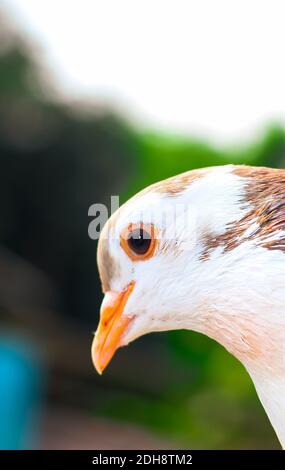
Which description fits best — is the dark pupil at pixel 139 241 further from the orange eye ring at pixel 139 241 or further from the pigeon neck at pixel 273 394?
the pigeon neck at pixel 273 394

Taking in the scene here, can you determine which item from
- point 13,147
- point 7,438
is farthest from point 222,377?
point 13,147

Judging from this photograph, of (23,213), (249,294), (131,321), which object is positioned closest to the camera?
(249,294)

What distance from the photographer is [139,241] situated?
2004 millimetres

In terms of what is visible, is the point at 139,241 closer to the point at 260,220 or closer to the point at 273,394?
the point at 260,220

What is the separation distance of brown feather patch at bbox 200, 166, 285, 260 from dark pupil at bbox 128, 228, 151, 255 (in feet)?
0.56

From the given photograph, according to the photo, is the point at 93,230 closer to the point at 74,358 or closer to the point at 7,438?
the point at 7,438

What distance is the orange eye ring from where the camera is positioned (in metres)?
→ 1.98

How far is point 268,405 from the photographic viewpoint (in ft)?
6.20

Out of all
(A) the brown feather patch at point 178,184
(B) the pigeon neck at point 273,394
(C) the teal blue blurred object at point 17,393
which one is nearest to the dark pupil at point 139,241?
(A) the brown feather patch at point 178,184

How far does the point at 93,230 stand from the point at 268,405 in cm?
101

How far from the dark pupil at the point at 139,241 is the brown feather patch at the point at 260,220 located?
0.17 metres

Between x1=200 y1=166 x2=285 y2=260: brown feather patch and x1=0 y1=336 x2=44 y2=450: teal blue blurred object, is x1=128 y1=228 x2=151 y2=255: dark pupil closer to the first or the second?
x1=200 y1=166 x2=285 y2=260: brown feather patch
